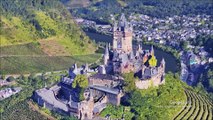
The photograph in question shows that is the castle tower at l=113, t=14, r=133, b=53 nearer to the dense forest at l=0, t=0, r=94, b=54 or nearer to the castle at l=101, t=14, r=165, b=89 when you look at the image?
the castle at l=101, t=14, r=165, b=89

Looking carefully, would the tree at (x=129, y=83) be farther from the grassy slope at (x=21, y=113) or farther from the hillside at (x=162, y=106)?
the grassy slope at (x=21, y=113)

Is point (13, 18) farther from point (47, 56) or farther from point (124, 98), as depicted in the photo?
point (124, 98)

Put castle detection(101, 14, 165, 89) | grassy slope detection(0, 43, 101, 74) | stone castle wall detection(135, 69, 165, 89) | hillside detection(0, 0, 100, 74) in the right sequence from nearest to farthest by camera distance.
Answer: stone castle wall detection(135, 69, 165, 89) → castle detection(101, 14, 165, 89) → grassy slope detection(0, 43, 101, 74) → hillside detection(0, 0, 100, 74)

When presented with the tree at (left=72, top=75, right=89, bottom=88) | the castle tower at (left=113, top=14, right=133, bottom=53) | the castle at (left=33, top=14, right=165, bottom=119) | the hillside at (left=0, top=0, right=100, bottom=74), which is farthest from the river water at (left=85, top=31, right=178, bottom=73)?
the tree at (left=72, top=75, right=89, bottom=88)

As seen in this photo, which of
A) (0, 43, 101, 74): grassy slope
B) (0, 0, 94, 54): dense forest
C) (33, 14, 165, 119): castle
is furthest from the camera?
(0, 0, 94, 54): dense forest

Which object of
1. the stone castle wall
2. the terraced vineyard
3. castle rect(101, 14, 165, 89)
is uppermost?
castle rect(101, 14, 165, 89)
